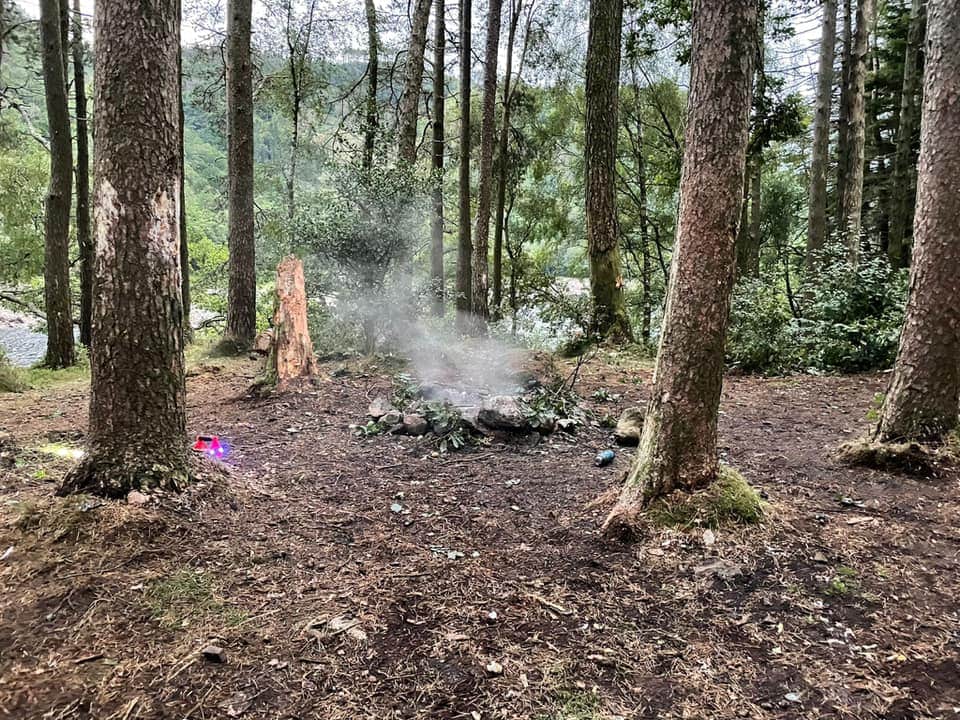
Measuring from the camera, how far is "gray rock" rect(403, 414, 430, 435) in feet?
16.7

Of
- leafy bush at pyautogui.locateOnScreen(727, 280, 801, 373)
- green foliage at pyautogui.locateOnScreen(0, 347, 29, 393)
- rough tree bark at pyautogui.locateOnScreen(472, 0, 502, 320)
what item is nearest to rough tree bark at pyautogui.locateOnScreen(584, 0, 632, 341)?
leafy bush at pyautogui.locateOnScreen(727, 280, 801, 373)

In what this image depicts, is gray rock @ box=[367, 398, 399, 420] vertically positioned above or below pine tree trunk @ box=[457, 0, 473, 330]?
below

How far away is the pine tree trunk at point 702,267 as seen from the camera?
9.18 feet

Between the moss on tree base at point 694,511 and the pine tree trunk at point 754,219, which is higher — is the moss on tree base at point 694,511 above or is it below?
below

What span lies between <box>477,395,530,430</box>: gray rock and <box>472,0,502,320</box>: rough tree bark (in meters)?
5.36

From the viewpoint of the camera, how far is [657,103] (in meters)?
15.5

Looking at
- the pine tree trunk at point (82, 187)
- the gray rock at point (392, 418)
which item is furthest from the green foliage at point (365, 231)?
the pine tree trunk at point (82, 187)

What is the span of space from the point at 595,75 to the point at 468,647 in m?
8.61

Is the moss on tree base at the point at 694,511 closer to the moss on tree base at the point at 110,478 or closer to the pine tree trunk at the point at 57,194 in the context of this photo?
the moss on tree base at the point at 110,478

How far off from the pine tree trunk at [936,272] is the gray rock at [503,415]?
2.58m

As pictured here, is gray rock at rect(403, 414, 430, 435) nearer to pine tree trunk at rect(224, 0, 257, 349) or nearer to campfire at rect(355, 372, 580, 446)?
campfire at rect(355, 372, 580, 446)

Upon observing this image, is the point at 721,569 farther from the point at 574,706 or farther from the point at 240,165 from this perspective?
the point at 240,165

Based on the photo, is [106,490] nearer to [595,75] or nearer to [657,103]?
[595,75]

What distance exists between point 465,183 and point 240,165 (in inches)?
152
